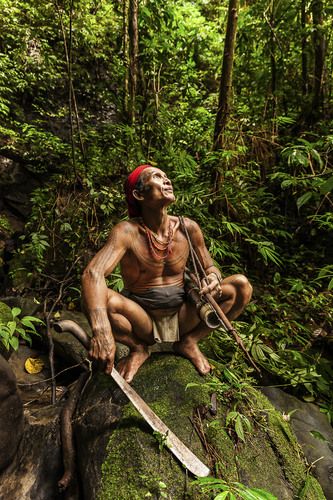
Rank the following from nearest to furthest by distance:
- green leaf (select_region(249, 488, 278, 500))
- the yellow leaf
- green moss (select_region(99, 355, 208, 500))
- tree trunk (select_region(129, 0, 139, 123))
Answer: green leaf (select_region(249, 488, 278, 500))
green moss (select_region(99, 355, 208, 500))
the yellow leaf
tree trunk (select_region(129, 0, 139, 123))

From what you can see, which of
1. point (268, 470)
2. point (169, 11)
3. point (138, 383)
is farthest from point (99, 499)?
point (169, 11)

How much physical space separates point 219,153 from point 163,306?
2.34 meters

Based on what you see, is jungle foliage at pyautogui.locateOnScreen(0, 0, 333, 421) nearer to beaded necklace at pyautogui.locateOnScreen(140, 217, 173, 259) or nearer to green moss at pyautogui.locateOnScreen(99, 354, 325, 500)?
green moss at pyautogui.locateOnScreen(99, 354, 325, 500)

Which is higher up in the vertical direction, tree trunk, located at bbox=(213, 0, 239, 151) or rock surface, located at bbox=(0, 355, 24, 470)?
tree trunk, located at bbox=(213, 0, 239, 151)

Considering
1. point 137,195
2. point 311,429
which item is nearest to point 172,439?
point 137,195

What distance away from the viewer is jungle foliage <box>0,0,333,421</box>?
3625 mm

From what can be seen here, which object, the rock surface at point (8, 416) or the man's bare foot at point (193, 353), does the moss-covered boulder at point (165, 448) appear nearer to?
the man's bare foot at point (193, 353)

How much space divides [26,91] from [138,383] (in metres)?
6.38

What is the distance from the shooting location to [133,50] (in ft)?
13.3

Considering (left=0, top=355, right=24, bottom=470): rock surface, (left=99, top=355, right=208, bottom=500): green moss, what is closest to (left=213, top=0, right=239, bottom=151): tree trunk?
(left=99, top=355, right=208, bottom=500): green moss

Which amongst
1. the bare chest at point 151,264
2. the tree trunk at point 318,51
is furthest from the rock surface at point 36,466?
the tree trunk at point 318,51

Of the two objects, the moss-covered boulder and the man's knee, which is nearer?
the moss-covered boulder

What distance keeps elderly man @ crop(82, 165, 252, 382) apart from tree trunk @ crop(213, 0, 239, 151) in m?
2.14

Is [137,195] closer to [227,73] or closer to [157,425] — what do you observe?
[157,425]
